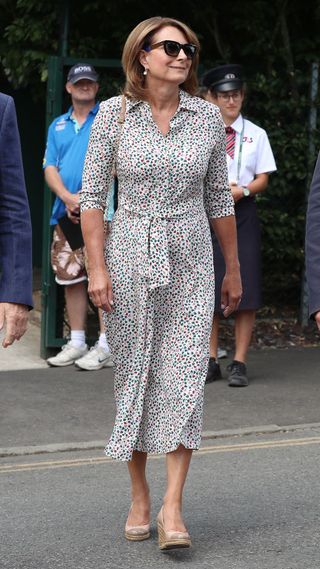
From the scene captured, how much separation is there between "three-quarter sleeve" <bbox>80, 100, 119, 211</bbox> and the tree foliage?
528cm

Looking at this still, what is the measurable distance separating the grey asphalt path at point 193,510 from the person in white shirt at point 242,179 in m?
1.59

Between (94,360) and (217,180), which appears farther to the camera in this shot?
(94,360)

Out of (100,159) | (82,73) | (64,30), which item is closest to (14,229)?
(100,159)

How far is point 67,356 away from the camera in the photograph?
955cm

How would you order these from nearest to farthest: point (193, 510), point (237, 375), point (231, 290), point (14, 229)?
point (14, 229)
point (231, 290)
point (193, 510)
point (237, 375)

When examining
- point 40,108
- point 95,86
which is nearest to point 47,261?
point 95,86

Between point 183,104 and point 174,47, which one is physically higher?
point 174,47

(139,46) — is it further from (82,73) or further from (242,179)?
(82,73)

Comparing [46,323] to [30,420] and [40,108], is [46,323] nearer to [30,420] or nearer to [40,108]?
[30,420]

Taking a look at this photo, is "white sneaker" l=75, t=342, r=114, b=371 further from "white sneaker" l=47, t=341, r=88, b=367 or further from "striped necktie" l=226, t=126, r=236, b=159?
"striped necktie" l=226, t=126, r=236, b=159

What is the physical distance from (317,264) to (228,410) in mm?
3977

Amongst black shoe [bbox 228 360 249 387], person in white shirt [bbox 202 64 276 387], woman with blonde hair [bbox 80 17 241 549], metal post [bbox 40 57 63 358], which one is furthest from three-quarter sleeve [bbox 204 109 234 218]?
metal post [bbox 40 57 63 358]

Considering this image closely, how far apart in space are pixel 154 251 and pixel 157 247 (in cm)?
2

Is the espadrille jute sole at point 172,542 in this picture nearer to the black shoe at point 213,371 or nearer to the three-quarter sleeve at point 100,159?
the three-quarter sleeve at point 100,159
